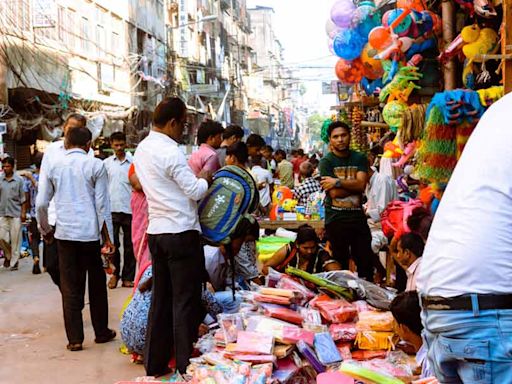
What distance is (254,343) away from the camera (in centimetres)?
503

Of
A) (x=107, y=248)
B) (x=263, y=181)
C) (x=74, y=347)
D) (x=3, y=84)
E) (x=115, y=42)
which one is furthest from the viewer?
(x=115, y=42)

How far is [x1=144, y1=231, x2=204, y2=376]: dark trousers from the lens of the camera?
5230 mm

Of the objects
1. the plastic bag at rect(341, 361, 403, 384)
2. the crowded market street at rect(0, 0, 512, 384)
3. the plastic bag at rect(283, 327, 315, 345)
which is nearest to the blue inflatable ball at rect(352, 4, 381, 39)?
the crowded market street at rect(0, 0, 512, 384)

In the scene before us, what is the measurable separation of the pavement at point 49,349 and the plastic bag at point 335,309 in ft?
5.00

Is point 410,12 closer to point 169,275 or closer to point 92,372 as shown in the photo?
point 169,275

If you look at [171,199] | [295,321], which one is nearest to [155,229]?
[171,199]

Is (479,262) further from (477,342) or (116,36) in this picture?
(116,36)

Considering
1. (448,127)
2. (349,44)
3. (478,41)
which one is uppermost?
(349,44)

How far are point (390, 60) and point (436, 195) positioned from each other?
7.40 ft

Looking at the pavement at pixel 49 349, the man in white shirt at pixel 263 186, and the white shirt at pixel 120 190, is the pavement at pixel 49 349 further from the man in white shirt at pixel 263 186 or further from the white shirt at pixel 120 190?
the man in white shirt at pixel 263 186

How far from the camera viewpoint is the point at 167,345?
5484mm

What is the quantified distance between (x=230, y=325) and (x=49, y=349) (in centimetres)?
205

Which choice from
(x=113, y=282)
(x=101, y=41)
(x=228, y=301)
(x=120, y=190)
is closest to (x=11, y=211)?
(x=120, y=190)

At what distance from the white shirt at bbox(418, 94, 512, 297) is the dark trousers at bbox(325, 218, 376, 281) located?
448 cm
